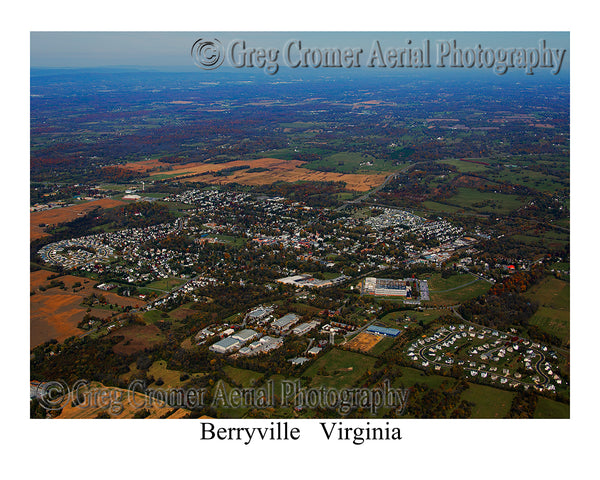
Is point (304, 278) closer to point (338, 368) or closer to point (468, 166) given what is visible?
point (338, 368)

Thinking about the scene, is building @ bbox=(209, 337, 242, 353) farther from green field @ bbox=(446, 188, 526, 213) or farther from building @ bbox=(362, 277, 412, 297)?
green field @ bbox=(446, 188, 526, 213)

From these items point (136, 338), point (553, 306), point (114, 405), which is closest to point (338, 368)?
point (114, 405)

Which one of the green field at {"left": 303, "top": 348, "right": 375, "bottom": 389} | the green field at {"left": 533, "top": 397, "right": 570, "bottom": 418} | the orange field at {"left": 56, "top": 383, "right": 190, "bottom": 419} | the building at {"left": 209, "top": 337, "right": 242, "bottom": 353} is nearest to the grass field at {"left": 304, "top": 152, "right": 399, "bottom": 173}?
the building at {"left": 209, "top": 337, "right": 242, "bottom": 353}

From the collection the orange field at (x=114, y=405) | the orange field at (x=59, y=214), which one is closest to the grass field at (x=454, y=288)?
the orange field at (x=114, y=405)

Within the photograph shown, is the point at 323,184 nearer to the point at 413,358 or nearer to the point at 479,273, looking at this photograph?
the point at 479,273

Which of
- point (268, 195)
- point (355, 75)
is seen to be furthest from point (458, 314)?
point (355, 75)
